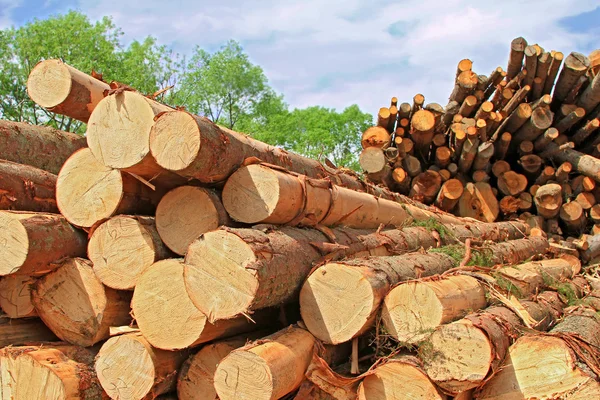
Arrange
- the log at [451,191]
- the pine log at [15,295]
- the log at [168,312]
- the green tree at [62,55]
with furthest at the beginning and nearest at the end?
1. the green tree at [62,55]
2. the log at [451,191]
3. the pine log at [15,295]
4. the log at [168,312]

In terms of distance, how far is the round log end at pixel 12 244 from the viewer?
3529 mm

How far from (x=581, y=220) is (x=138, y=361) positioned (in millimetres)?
8042

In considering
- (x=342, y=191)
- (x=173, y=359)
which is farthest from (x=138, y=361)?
(x=342, y=191)

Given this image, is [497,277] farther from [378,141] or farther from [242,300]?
[378,141]

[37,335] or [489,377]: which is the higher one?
[489,377]

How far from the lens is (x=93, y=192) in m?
3.80

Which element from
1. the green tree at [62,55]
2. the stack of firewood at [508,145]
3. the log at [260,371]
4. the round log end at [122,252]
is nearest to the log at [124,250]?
the round log end at [122,252]

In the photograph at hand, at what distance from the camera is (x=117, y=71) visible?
22.3m

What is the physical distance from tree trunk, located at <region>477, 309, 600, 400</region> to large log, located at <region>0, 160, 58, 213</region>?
342 cm

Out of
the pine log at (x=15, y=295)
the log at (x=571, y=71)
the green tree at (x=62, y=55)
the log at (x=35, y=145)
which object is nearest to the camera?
the pine log at (x=15, y=295)

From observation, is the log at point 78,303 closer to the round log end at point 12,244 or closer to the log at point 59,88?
the round log end at point 12,244

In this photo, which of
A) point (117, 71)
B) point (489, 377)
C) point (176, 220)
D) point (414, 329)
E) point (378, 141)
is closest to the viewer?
point (489, 377)

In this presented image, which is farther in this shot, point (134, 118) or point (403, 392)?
point (134, 118)

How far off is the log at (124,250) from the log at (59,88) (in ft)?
3.49
